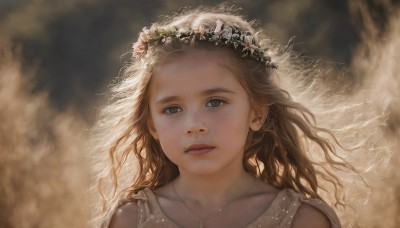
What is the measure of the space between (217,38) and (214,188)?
655 mm

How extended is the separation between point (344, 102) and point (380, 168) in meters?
0.37

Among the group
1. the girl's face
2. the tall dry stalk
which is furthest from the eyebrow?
the tall dry stalk

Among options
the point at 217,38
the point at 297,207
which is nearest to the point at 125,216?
the point at 297,207

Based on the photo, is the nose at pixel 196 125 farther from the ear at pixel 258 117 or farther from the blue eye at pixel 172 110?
the ear at pixel 258 117

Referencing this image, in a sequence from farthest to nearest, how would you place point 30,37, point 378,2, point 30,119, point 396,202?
point 30,37, point 378,2, point 30,119, point 396,202

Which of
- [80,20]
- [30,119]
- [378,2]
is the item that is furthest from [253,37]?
[80,20]

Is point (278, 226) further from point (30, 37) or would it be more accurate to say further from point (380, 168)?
point (30, 37)

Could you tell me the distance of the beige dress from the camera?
348 cm

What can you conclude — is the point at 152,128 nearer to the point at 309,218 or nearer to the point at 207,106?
the point at 207,106

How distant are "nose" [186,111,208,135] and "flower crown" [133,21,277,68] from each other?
375 millimetres

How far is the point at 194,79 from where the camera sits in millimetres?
3398

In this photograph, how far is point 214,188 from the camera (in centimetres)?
358

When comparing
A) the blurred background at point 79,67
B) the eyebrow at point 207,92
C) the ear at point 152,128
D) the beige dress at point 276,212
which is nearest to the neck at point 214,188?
the beige dress at point 276,212

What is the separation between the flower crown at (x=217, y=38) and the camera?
140 inches
